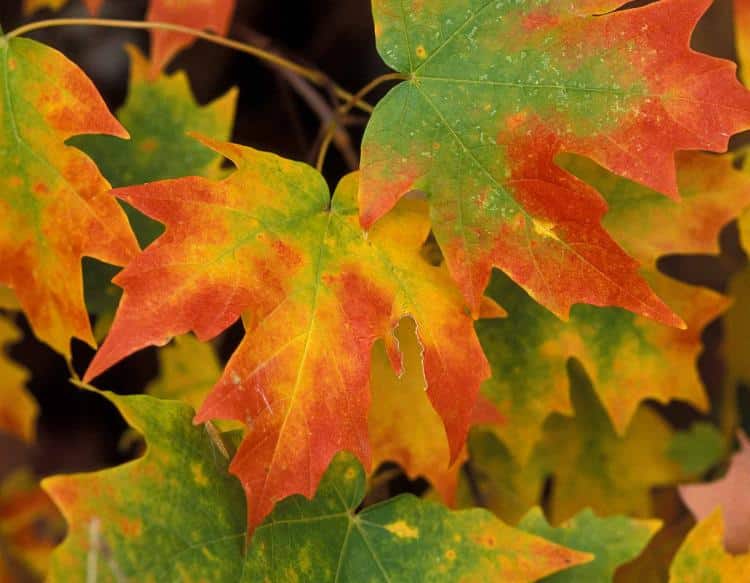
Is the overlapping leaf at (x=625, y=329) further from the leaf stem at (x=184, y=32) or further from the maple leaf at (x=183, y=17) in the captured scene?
the maple leaf at (x=183, y=17)

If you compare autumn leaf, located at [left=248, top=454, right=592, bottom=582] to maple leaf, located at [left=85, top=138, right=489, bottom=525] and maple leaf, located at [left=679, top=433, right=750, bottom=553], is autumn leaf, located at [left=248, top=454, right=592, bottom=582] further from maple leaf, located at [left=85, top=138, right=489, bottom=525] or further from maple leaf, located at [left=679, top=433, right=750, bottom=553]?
maple leaf, located at [left=679, top=433, right=750, bottom=553]

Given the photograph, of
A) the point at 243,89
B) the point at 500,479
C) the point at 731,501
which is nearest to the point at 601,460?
the point at 500,479

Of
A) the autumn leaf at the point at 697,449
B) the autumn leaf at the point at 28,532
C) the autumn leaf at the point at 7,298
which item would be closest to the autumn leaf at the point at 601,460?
the autumn leaf at the point at 697,449

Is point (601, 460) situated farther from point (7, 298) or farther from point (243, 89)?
point (243, 89)

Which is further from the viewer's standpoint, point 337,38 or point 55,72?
point 337,38

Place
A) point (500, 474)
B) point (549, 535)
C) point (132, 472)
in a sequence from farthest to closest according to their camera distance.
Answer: point (500, 474)
point (549, 535)
point (132, 472)

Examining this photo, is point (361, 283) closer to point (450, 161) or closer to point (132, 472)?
point (450, 161)

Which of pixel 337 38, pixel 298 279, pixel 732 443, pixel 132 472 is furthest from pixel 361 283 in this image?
pixel 337 38
